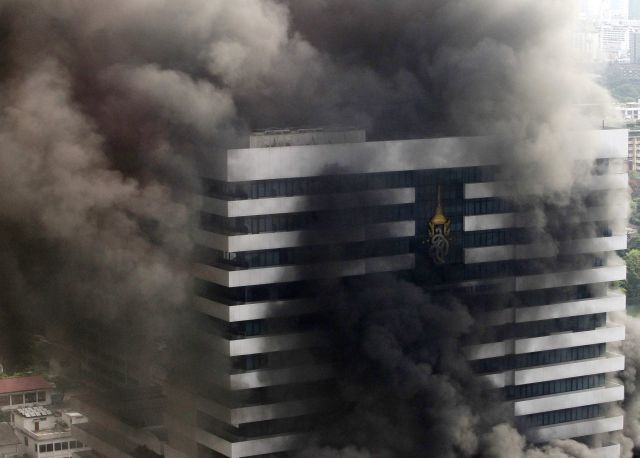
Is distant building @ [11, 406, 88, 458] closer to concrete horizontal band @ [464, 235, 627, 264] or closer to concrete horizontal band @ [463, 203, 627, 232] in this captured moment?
concrete horizontal band @ [464, 235, 627, 264]

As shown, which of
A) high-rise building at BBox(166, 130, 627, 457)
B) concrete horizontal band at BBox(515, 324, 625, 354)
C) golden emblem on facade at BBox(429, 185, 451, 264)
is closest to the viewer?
high-rise building at BBox(166, 130, 627, 457)

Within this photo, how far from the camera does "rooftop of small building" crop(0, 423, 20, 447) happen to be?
7031cm

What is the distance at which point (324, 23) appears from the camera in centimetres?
5384

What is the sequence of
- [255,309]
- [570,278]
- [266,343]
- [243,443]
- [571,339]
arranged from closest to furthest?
[255,309] < [266,343] < [243,443] < [570,278] < [571,339]

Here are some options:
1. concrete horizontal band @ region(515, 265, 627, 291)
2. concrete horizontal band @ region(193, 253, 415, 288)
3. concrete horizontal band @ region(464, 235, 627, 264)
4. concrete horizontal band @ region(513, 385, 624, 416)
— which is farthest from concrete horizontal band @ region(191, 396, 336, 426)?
concrete horizontal band @ region(515, 265, 627, 291)

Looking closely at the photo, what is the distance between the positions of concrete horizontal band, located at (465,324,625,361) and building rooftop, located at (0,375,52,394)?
27.7 m

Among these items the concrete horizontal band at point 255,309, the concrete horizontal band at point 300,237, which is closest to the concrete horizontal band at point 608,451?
the concrete horizontal band at point 300,237

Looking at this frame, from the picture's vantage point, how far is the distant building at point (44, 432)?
67812 mm

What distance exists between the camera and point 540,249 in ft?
180

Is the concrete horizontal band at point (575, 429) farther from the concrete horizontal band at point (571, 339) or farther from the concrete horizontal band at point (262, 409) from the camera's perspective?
the concrete horizontal band at point (262, 409)

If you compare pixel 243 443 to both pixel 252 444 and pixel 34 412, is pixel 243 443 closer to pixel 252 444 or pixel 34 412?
pixel 252 444

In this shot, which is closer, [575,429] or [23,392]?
[575,429]

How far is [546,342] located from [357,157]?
10.3m

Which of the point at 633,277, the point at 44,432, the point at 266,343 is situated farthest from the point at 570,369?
the point at 633,277
